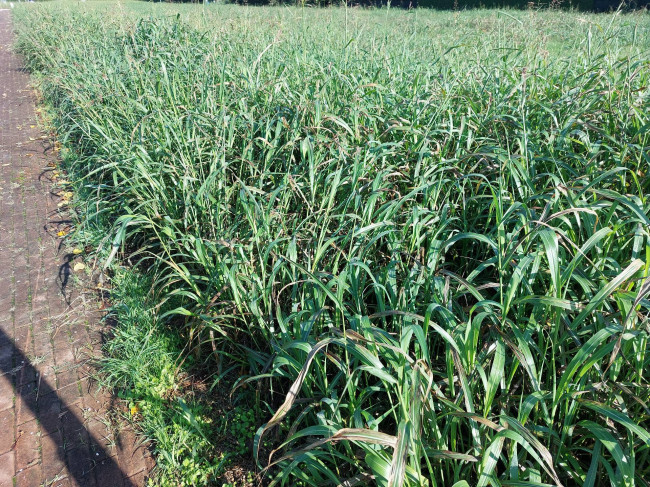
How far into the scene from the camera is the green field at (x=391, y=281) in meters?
1.67

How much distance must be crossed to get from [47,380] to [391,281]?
1.98m

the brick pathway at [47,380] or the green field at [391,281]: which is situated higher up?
the green field at [391,281]

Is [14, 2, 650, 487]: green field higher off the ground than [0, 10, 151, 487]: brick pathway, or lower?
higher

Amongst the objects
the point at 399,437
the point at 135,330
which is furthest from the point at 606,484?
the point at 135,330

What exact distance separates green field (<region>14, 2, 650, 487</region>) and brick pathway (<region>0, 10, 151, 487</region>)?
174 mm

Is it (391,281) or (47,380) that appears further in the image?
(47,380)

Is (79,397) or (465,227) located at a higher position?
(465,227)

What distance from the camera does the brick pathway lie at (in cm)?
213

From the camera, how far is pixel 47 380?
260 cm

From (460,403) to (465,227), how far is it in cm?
106

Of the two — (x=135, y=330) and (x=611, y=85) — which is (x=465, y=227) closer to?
(x=611, y=85)

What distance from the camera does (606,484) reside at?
175 cm

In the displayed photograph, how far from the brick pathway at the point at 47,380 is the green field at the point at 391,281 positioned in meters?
0.17

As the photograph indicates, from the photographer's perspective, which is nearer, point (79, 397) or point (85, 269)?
point (79, 397)
